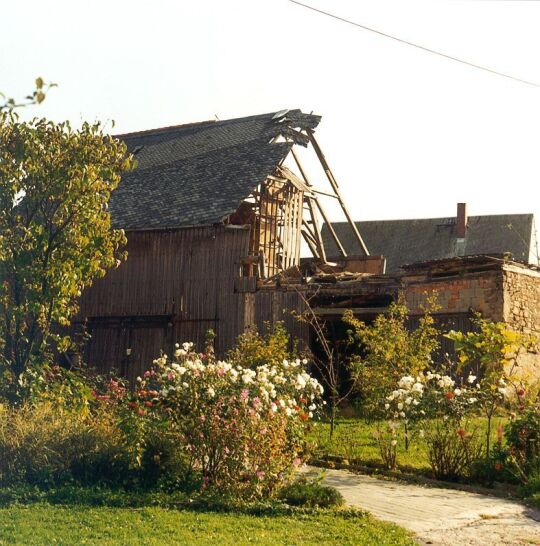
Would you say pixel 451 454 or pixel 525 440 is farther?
pixel 451 454

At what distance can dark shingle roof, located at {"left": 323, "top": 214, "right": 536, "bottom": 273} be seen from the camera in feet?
128

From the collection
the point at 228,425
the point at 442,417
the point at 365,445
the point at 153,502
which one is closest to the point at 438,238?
the point at 365,445

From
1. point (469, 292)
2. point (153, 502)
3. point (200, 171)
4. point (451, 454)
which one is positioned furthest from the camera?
point (200, 171)

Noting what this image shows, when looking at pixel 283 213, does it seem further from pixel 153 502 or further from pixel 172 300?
pixel 153 502

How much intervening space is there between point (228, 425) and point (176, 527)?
2.28 metres

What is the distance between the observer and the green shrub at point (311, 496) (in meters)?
11.0

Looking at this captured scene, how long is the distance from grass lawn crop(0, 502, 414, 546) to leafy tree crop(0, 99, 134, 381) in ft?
14.7

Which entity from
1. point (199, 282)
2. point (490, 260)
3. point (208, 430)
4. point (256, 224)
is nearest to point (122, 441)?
point (208, 430)

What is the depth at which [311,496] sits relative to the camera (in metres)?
11.1

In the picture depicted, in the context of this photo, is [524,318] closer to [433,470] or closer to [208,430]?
[433,470]

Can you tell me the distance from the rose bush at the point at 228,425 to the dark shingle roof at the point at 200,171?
42.3 ft

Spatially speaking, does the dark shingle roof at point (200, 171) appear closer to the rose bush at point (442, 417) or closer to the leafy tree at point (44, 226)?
the leafy tree at point (44, 226)

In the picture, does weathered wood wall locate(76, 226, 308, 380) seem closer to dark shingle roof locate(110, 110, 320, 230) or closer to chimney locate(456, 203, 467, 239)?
dark shingle roof locate(110, 110, 320, 230)

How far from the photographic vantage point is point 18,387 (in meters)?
13.5
